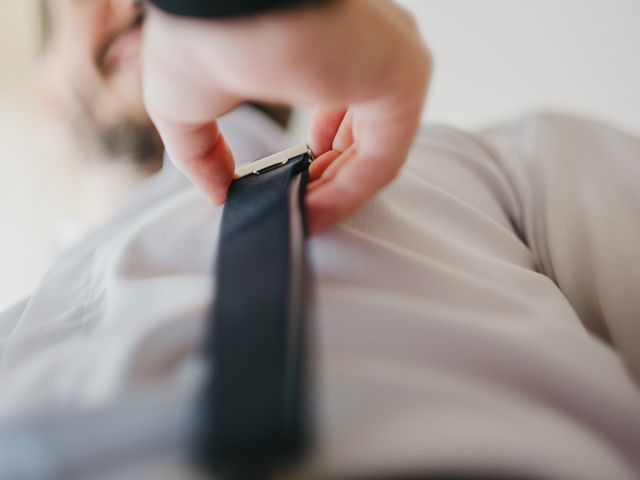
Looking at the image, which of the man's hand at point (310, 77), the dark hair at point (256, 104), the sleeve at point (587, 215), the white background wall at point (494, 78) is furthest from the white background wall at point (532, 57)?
the man's hand at point (310, 77)

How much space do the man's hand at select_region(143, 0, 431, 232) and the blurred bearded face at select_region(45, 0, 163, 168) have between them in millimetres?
627

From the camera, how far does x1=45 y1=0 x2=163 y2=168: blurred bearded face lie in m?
0.79

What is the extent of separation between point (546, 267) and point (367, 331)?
16 centimetres

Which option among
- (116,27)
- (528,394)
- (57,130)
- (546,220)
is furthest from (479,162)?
(57,130)

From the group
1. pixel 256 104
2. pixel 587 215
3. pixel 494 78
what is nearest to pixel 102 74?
pixel 256 104

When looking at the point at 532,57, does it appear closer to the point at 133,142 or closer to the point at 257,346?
the point at 133,142

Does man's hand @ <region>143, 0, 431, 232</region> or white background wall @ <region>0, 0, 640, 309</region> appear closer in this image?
man's hand @ <region>143, 0, 431, 232</region>

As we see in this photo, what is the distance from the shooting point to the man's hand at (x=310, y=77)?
174mm

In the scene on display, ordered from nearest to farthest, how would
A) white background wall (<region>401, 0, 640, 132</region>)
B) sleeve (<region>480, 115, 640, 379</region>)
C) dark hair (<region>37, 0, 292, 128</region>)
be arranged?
sleeve (<region>480, 115, 640, 379</region>)
white background wall (<region>401, 0, 640, 132</region>)
dark hair (<region>37, 0, 292, 128</region>)

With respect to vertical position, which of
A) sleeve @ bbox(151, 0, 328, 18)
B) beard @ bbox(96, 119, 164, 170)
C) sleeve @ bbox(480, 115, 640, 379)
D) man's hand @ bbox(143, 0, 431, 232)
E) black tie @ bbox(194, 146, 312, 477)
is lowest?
beard @ bbox(96, 119, 164, 170)

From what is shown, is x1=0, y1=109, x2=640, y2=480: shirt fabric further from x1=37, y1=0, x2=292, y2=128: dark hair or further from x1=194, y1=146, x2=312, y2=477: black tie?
x1=37, y1=0, x2=292, y2=128: dark hair

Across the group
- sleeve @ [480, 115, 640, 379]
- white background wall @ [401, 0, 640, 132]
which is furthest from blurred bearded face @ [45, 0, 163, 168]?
sleeve @ [480, 115, 640, 379]

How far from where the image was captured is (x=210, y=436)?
14cm

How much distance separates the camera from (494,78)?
835mm
